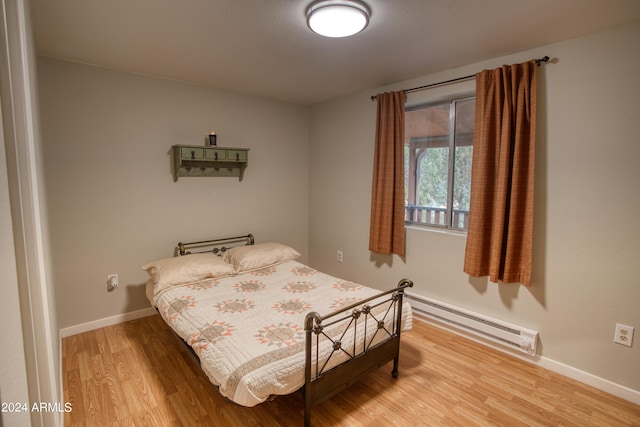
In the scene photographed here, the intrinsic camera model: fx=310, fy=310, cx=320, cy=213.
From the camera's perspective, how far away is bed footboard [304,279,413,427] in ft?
5.71

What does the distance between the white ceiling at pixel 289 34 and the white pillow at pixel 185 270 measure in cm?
177

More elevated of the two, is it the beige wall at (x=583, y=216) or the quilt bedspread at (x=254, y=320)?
the beige wall at (x=583, y=216)

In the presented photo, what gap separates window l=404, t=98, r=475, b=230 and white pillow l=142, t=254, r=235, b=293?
203cm

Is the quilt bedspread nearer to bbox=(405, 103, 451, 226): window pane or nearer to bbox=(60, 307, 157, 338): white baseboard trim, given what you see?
bbox=(60, 307, 157, 338): white baseboard trim

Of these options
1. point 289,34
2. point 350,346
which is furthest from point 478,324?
point 289,34

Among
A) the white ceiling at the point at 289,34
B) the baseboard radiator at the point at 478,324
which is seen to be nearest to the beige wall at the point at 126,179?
the white ceiling at the point at 289,34

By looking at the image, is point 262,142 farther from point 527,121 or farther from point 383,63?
point 527,121

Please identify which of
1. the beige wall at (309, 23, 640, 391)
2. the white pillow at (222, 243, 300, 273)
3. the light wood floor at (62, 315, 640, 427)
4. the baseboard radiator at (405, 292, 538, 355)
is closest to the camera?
the light wood floor at (62, 315, 640, 427)

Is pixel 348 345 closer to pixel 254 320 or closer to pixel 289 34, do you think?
pixel 254 320

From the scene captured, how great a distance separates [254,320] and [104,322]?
1915 mm

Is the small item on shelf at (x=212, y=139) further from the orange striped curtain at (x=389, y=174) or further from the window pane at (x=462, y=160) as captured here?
the window pane at (x=462, y=160)

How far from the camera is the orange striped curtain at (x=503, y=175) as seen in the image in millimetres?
2365

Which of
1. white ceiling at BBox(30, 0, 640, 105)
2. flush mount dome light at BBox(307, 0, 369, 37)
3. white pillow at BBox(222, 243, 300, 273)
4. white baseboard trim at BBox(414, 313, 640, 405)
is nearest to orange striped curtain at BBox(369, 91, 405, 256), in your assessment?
white ceiling at BBox(30, 0, 640, 105)

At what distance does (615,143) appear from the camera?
81.9 inches
